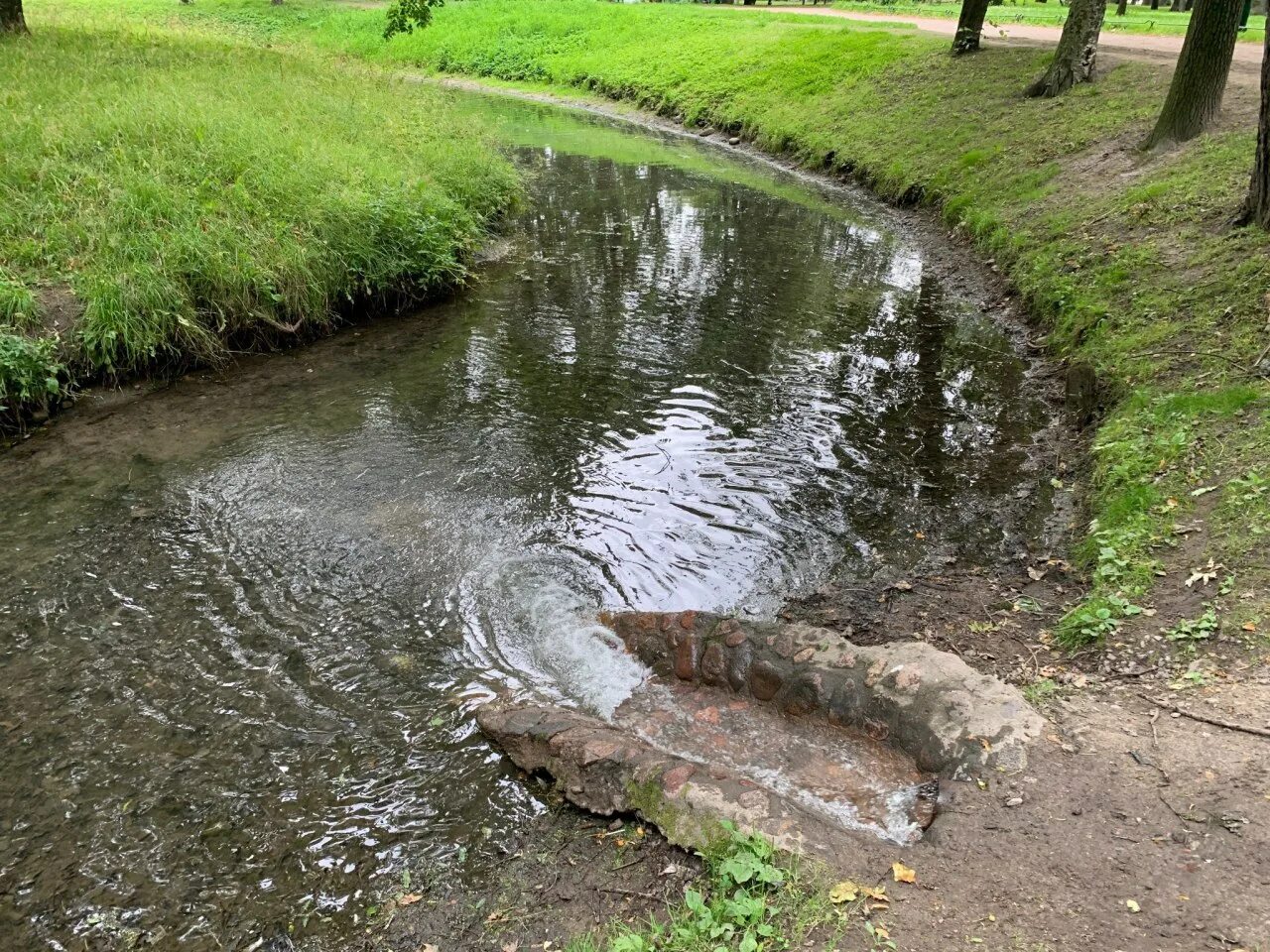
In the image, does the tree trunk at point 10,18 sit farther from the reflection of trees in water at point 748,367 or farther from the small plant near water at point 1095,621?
the small plant near water at point 1095,621

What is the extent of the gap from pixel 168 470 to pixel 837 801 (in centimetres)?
635

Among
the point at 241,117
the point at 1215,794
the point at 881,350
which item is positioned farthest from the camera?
the point at 241,117

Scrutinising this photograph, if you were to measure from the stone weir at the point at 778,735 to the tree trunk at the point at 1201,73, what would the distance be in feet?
34.6

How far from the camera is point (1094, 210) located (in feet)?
36.4

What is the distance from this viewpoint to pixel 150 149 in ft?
35.0

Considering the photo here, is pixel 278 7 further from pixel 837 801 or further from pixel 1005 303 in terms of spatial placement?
pixel 837 801

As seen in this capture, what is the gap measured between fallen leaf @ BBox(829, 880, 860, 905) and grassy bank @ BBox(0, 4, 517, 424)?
321 inches

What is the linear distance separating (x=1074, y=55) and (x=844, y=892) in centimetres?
1738

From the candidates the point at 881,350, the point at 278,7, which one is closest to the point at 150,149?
the point at 881,350

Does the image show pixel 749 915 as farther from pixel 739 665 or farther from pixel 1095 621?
pixel 1095 621

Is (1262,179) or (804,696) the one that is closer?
(804,696)

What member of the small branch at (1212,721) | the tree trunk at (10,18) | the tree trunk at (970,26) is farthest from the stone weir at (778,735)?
the tree trunk at (10,18)

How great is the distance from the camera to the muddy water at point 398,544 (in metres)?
4.10

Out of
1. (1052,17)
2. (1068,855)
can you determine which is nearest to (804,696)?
(1068,855)
